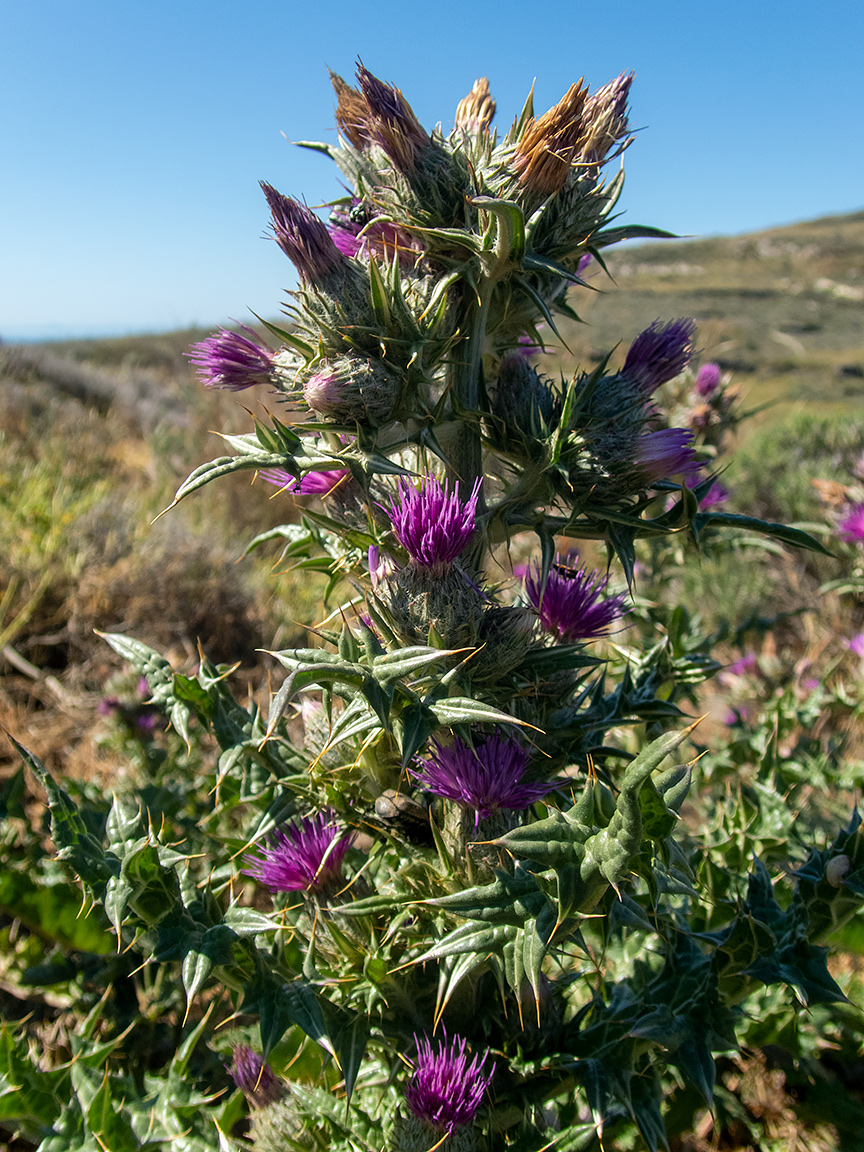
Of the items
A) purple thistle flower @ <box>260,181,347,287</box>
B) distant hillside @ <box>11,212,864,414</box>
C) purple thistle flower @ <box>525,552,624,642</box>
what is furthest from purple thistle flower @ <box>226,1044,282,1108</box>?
distant hillside @ <box>11,212,864,414</box>

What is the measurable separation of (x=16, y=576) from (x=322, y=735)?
15.5 ft

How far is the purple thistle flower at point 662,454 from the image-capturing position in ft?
5.64

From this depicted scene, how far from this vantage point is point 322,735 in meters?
1.86

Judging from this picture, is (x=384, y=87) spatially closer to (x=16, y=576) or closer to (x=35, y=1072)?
(x=35, y=1072)

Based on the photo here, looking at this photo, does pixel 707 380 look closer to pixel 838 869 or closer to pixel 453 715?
pixel 838 869

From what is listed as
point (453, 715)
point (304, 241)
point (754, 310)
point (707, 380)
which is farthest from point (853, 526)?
point (754, 310)

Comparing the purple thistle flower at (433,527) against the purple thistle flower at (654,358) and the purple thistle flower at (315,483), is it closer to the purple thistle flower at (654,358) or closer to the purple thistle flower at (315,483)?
the purple thistle flower at (315,483)

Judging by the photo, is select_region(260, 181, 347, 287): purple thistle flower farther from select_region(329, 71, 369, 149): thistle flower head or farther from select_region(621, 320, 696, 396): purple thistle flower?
select_region(621, 320, 696, 396): purple thistle flower

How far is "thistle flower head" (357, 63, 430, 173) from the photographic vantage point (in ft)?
5.34

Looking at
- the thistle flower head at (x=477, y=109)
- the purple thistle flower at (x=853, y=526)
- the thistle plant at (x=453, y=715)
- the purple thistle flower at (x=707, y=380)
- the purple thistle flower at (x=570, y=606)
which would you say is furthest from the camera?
the purple thistle flower at (x=707, y=380)

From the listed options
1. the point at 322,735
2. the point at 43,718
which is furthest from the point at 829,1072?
the point at 43,718

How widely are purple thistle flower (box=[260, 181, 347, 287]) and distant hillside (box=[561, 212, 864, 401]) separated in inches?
678

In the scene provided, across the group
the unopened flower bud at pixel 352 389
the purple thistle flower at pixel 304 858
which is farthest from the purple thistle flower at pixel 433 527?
the purple thistle flower at pixel 304 858

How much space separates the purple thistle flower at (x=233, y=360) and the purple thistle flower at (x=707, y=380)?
3.11m
